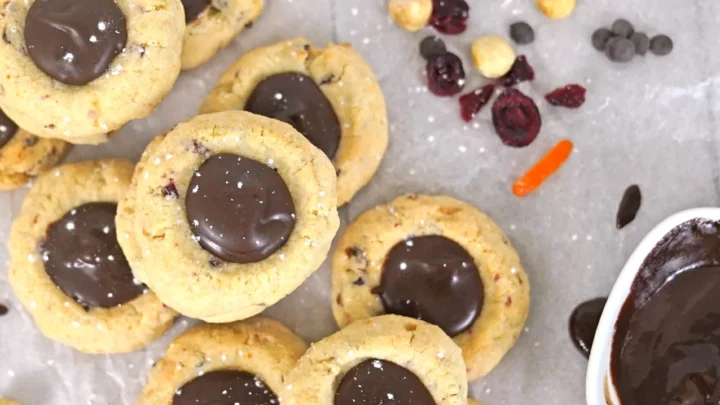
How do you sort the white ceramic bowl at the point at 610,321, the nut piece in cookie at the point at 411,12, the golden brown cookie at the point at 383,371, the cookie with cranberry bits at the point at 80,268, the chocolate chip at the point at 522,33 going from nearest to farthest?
the golden brown cookie at the point at 383,371 < the white ceramic bowl at the point at 610,321 < the cookie with cranberry bits at the point at 80,268 < the nut piece in cookie at the point at 411,12 < the chocolate chip at the point at 522,33

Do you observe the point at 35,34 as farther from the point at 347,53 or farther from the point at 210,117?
the point at 347,53

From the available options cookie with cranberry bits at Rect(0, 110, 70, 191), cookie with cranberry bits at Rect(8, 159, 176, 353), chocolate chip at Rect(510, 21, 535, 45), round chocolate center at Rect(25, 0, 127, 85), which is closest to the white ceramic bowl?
chocolate chip at Rect(510, 21, 535, 45)

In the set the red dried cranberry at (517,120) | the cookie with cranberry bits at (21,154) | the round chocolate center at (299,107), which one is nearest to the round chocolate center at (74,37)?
the cookie with cranberry bits at (21,154)

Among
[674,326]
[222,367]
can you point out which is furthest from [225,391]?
[674,326]

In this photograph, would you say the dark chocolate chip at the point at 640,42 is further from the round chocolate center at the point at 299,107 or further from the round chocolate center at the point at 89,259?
the round chocolate center at the point at 89,259

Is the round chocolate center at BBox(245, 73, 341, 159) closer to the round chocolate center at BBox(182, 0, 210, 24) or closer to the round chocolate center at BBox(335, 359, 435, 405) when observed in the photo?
the round chocolate center at BBox(182, 0, 210, 24)

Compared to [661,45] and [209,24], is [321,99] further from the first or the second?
[661,45]

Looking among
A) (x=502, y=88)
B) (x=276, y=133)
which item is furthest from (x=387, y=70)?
(x=276, y=133)
